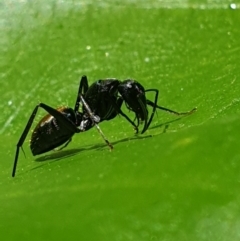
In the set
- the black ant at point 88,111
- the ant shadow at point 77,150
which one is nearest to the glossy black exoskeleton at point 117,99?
the black ant at point 88,111

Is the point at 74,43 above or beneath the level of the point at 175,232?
above

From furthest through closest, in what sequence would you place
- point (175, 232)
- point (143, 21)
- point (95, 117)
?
point (143, 21)
point (95, 117)
point (175, 232)

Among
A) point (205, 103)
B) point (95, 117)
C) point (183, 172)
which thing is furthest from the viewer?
point (95, 117)

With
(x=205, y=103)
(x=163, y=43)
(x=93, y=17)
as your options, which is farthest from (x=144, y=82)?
(x=205, y=103)

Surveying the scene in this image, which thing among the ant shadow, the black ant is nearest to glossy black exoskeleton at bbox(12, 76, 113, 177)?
the black ant

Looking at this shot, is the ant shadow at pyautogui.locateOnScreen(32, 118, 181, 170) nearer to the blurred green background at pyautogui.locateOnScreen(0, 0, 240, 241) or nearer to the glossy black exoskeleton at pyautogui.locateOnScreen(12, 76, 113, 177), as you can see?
the blurred green background at pyautogui.locateOnScreen(0, 0, 240, 241)

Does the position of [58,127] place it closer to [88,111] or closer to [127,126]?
[88,111]

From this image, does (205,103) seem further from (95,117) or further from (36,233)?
(36,233)

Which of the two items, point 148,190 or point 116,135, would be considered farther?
point 116,135
